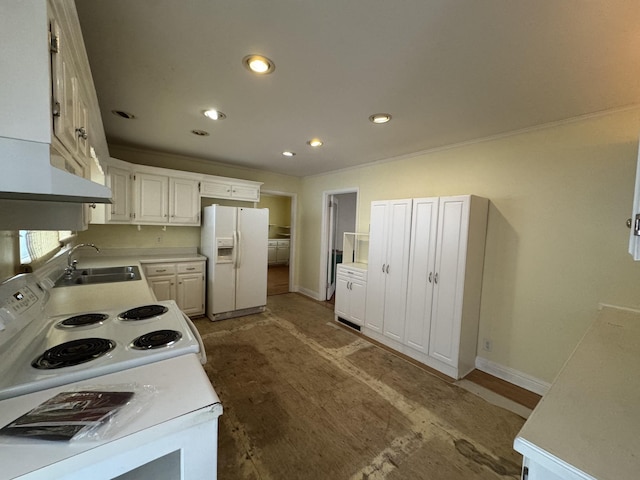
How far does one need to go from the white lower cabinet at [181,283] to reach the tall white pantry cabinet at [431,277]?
2594mm

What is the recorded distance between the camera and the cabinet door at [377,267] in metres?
3.25

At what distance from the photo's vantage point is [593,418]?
84 cm

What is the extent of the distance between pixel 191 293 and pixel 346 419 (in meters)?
2.84

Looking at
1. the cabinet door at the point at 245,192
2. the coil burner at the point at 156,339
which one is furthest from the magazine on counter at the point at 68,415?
the cabinet door at the point at 245,192

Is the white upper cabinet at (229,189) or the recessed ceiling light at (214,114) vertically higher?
the recessed ceiling light at (214,114)

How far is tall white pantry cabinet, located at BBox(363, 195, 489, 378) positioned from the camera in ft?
8.34

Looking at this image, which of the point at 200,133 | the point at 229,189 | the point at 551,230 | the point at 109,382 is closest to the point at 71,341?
the point at 109,382

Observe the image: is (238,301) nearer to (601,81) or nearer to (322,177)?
(322,177)

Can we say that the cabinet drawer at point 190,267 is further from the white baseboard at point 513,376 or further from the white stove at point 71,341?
the white baseboard at point 513,376

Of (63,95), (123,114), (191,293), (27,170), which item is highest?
(123,114)

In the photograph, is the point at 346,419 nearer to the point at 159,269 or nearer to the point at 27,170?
the point at 27,170

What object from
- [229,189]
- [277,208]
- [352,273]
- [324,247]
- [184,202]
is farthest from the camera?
[277,208]

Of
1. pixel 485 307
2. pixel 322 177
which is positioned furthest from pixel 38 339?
pixel 322 177

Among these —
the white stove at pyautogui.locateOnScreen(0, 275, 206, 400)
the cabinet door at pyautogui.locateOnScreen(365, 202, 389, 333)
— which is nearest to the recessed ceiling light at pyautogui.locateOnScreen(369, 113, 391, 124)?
the cabinet door at pyautogui.locateOnScreen(365, 202, 389, 333)
